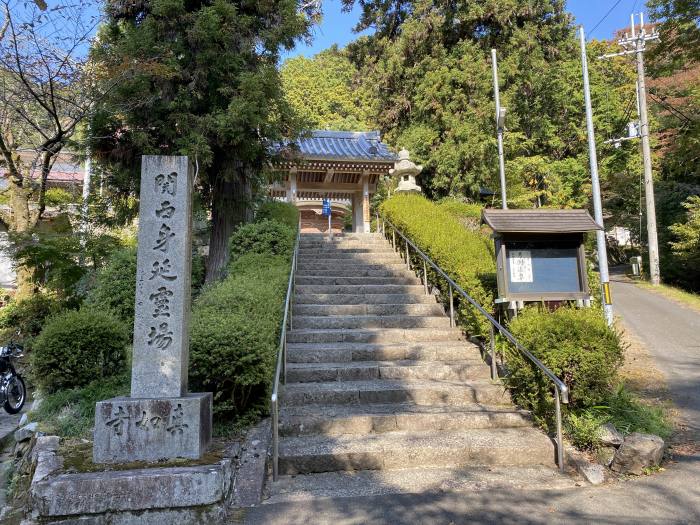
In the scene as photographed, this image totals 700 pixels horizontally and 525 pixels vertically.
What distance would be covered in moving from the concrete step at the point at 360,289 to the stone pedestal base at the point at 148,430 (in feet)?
16.1

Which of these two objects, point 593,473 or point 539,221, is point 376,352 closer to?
point 539,221

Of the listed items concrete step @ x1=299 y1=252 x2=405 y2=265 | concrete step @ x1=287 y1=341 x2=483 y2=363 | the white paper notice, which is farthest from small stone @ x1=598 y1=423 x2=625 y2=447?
concrete step @ x1=299 y1=252 x2=405 y2=265

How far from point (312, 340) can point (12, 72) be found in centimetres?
706

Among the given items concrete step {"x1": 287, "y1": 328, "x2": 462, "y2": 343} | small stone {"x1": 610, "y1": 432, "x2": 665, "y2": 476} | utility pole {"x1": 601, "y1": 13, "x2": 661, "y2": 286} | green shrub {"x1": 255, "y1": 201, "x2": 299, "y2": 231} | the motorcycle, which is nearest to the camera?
small stone {"x1": 610, "y1": 432, "x2": 665, "y2": 476}

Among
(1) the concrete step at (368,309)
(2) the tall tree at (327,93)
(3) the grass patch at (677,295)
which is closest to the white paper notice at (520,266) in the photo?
(1) the concrete step at (368,309)

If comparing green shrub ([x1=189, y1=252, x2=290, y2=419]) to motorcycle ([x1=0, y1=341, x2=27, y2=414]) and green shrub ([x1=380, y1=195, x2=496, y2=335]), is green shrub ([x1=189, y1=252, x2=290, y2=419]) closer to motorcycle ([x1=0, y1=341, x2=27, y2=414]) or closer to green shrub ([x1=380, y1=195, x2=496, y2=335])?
green shrub ([x1=380, y1=195, x2=496, y2=335])

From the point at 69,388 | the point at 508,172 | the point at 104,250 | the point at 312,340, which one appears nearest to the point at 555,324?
the point at 312,340

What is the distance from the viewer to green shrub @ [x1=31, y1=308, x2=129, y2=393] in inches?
243

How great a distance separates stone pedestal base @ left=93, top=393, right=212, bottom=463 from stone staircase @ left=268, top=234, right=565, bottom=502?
869 mm

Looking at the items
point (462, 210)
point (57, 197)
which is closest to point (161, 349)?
point (462, 210)

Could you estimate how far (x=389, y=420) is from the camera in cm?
489

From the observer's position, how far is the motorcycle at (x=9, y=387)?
316 inches

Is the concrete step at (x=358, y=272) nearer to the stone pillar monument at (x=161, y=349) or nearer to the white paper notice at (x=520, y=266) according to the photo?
the white paper notice at (x=520, y=266)

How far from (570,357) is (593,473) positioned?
3.34 feet
